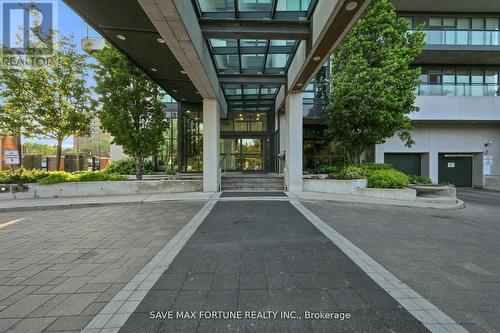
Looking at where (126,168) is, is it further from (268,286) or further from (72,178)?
(268,286)

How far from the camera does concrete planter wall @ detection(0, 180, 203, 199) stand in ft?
36.7

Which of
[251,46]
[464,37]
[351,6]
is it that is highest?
[464,37]

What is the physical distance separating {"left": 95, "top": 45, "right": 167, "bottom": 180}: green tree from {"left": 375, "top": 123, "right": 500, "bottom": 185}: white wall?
16547 mm

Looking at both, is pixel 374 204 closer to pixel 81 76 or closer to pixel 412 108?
pixel 412 108

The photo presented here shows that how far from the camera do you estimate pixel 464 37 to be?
1717cm

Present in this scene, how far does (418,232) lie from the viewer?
639 centimetres

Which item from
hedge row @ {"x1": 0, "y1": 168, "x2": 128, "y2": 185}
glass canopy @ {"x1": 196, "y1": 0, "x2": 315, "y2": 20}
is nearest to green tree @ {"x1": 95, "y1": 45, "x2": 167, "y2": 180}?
hedge row @ {"x1": 0, "y1": 168, "x2": 128, "y2": 185}

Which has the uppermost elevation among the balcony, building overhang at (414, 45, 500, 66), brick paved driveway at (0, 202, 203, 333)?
the balcony

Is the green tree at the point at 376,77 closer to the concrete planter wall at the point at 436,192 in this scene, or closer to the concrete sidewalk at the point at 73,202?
the concrete planter wall at the point at 436,192

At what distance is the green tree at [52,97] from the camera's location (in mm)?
12148

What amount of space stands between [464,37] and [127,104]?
22628mm

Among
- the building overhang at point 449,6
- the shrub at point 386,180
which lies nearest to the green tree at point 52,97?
the shrub at point 386,180

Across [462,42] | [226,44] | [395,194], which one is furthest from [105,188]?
[462,42]

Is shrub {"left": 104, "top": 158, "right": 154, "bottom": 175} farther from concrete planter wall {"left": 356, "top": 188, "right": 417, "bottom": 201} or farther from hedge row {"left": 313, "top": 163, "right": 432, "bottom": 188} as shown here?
concrete planter wall {"left": 356, "top": 188, "right": 417, "bottom": 201}
